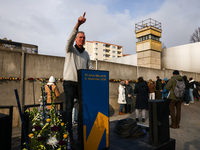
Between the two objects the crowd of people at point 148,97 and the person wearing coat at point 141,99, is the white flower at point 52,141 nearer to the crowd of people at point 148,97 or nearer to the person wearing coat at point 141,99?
the crowd of people at point 148,97

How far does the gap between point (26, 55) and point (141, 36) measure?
61.1 ft

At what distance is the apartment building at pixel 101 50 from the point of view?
71562mm

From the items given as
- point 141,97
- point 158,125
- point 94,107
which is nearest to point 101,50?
point 141,97

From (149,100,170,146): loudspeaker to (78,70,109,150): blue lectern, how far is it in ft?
3.21

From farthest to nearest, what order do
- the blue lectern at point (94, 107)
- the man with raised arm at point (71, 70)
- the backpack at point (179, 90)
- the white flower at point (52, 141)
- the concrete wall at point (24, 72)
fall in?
the concrete wall at point (24, 72), the backpack at point (179, 90), the man with raised arm at point (71, 70), the blue lectern at point (94, 107), the white flower at point (52, 141)

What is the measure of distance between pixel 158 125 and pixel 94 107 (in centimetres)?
139

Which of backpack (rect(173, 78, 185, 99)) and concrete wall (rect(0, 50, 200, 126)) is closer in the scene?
backpack (rect(173, 78, 185, 99))

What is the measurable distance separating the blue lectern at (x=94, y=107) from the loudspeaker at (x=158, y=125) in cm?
98

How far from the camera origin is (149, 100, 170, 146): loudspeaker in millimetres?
2887

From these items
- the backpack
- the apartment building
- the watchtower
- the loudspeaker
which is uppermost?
the apartment building

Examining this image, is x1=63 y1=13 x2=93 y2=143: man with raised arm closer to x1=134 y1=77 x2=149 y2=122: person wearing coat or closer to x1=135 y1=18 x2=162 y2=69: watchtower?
x1=134 y1=77 x2=149 y2=122: person wearing coat

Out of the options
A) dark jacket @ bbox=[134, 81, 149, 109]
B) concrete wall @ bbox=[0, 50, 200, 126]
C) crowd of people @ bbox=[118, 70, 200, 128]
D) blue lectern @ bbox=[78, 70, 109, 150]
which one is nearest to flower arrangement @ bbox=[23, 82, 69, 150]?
blue lectern @ bbox=[78, 70, 109, 150]

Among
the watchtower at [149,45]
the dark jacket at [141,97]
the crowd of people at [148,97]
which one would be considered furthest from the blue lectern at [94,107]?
the watchtower at [149,45]

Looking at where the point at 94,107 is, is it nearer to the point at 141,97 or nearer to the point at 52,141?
the point at 52,141
